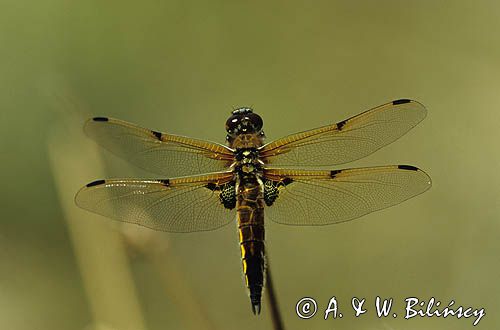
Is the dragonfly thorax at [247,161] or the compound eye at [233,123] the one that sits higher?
the compound eye at [233,123]

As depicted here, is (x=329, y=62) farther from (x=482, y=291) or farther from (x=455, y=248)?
(x=482, y=291)

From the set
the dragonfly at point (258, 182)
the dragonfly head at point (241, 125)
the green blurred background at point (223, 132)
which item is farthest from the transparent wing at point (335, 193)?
the green blurred background at point (223, 132)

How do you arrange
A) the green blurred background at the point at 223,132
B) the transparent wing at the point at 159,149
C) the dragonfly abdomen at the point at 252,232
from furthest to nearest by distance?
the green blurred background at the point at 223,132, the transparent wing at the point at 159,149, the dragonfly abdomen at the point at 252,232

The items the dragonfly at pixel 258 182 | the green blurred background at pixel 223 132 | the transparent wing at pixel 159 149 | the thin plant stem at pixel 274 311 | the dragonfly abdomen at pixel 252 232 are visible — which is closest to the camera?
the thin plant stem at pixel 274 311

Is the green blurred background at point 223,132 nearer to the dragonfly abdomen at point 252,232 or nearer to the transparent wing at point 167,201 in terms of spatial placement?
the transparent wing at point 167,201

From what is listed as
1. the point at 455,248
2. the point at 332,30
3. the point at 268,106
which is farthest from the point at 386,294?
the point at 332,30

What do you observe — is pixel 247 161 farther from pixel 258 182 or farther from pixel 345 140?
pixel 345 140

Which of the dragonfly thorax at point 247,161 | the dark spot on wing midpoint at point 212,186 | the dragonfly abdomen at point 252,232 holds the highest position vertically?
the dragonfly thorax at point 247,161
